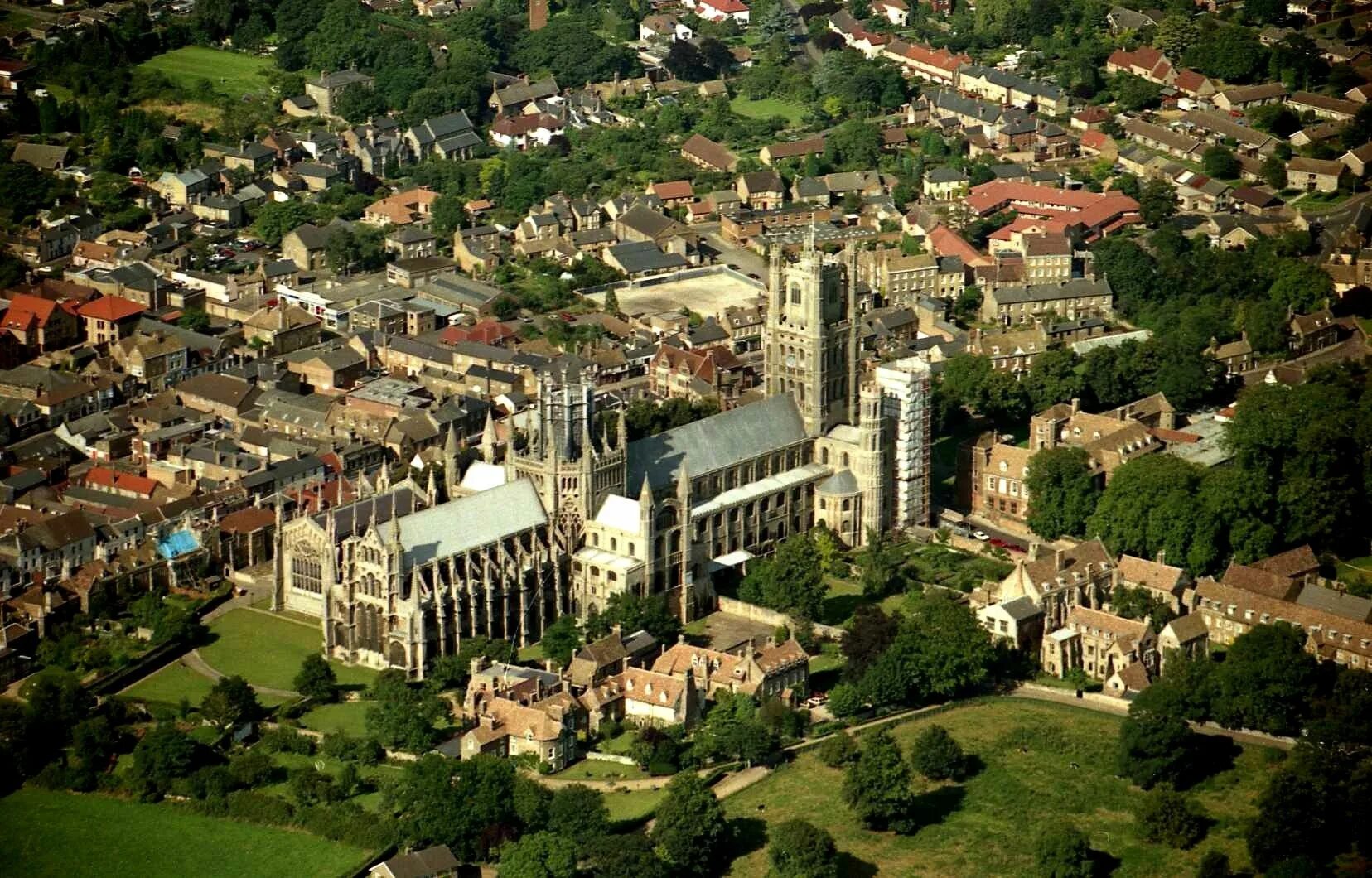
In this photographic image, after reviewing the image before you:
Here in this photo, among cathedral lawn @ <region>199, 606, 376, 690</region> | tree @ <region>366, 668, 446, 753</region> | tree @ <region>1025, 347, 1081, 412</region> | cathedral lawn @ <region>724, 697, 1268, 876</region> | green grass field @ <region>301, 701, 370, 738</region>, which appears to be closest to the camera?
cathedral lawn @ <region>724, 697, 1268, 876</region>

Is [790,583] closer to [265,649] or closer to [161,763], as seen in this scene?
[265,649]

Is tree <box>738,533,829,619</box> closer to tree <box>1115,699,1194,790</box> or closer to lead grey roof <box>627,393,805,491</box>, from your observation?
lead grey roof <box>627,393,805,491</box>

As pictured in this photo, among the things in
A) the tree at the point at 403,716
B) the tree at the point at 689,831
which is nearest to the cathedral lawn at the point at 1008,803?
the tree at the point at 689,831

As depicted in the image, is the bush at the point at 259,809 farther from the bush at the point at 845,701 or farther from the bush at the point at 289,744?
the bush at the point at 845,701

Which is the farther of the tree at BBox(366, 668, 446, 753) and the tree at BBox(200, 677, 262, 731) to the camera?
the tree at BBox(200, 677, 262, 731)

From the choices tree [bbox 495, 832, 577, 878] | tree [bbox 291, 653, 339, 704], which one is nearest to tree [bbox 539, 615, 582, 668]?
tree [bbox 291, 653, 339, 704]

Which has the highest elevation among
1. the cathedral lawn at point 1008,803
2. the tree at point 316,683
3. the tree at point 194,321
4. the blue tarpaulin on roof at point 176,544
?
the tree at point 194,321

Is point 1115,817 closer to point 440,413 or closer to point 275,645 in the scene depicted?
point 275,645
